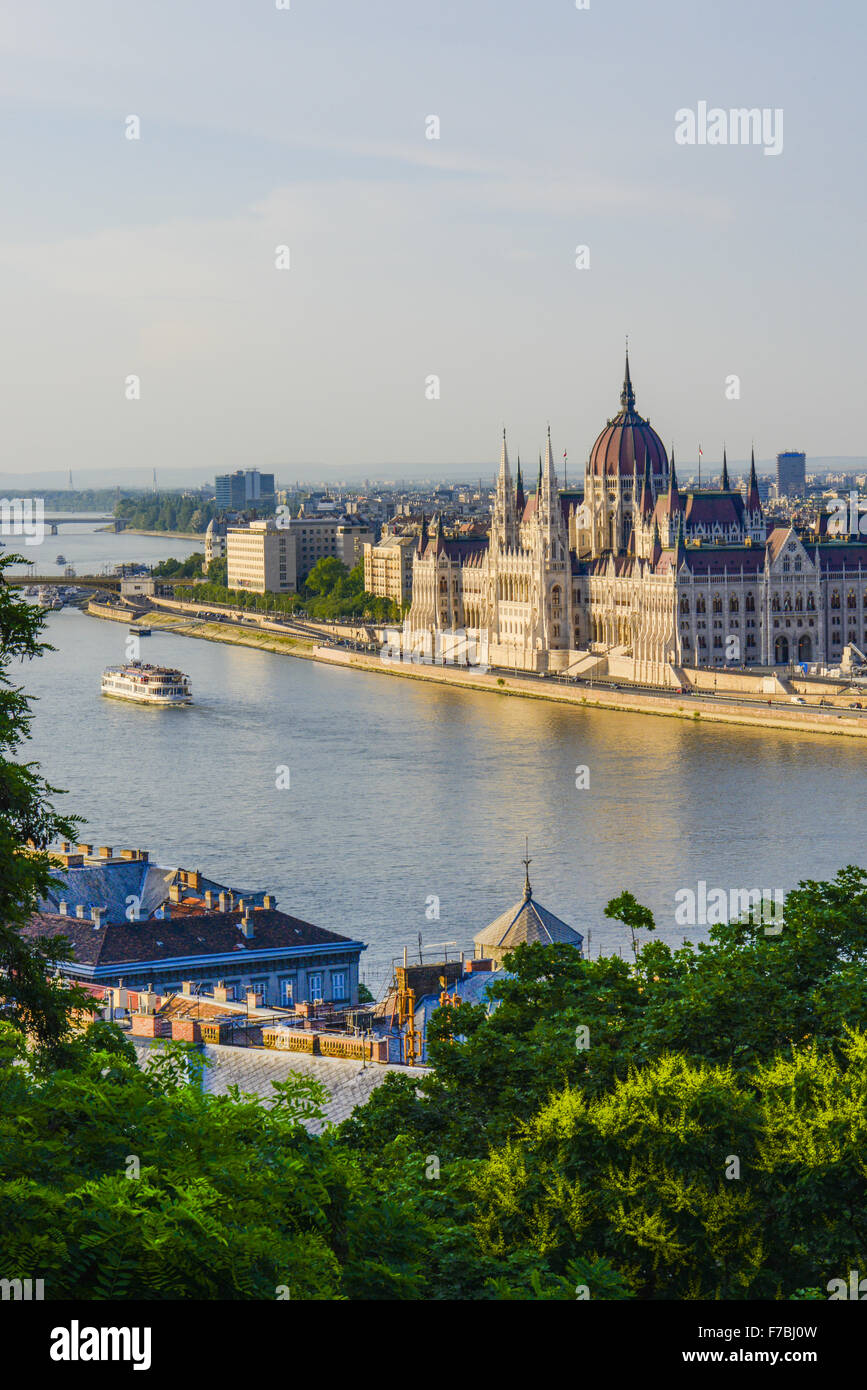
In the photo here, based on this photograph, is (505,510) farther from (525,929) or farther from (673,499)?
(525,929)

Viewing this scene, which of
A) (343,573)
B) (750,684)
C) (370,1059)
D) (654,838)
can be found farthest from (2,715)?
(343,573)

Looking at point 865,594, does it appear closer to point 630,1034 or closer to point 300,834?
point 300,834

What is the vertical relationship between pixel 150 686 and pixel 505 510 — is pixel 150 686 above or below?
below

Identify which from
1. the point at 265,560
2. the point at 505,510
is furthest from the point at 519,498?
the point at 265,560

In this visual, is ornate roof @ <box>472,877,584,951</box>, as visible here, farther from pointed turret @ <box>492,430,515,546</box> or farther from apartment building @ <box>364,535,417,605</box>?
apartment building @ <box>364,535,417,605</box>

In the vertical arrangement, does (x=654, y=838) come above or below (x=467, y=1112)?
below

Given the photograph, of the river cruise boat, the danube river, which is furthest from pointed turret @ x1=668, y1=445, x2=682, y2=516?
the river cruise boat
